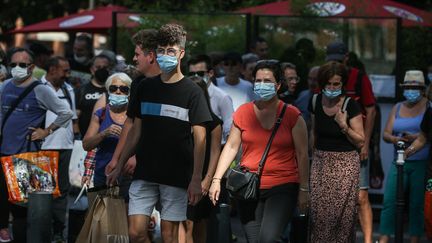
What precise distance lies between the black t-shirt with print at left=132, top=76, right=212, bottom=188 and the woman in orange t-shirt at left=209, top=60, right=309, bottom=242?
379 mm

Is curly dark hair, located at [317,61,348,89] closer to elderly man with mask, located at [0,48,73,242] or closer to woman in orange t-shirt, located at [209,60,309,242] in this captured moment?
woman in orange t-shirt, located at [209,60,309,242]

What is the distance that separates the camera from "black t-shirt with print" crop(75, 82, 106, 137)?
507 inches

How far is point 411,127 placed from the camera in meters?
11.4

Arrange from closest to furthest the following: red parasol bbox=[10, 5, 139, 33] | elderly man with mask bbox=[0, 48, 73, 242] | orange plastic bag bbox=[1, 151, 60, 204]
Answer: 1. orange plastic bag bbox=[1, 151, 60, 204]
2. elderly man with mask bbox=[0, 48, 73, 242]
3. red parasol bbox=[10, 5, 139, 33]

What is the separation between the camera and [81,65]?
55.2 feet

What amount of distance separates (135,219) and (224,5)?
1072cm

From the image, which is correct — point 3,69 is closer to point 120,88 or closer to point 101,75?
point 101,75

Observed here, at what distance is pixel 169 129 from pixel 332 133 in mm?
2072

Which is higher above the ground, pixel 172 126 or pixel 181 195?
pixel 172 126

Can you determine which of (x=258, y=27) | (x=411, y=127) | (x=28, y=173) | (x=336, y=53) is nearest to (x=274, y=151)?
(x=28, y=173)

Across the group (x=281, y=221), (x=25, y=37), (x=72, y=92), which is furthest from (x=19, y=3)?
(x=281, y=221)

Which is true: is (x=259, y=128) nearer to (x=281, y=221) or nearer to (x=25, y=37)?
(x=281, y=221)

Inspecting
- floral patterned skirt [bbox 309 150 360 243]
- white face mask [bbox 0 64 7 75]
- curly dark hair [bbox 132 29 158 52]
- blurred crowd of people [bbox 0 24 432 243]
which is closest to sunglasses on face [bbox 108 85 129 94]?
blurred crowd of people [bbox 0 24 432 243]

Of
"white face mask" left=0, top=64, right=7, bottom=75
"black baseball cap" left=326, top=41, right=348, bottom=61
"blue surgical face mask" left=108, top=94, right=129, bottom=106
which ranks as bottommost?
"blue surgical face mask" left=108, top=94, right=129, bottom=106
